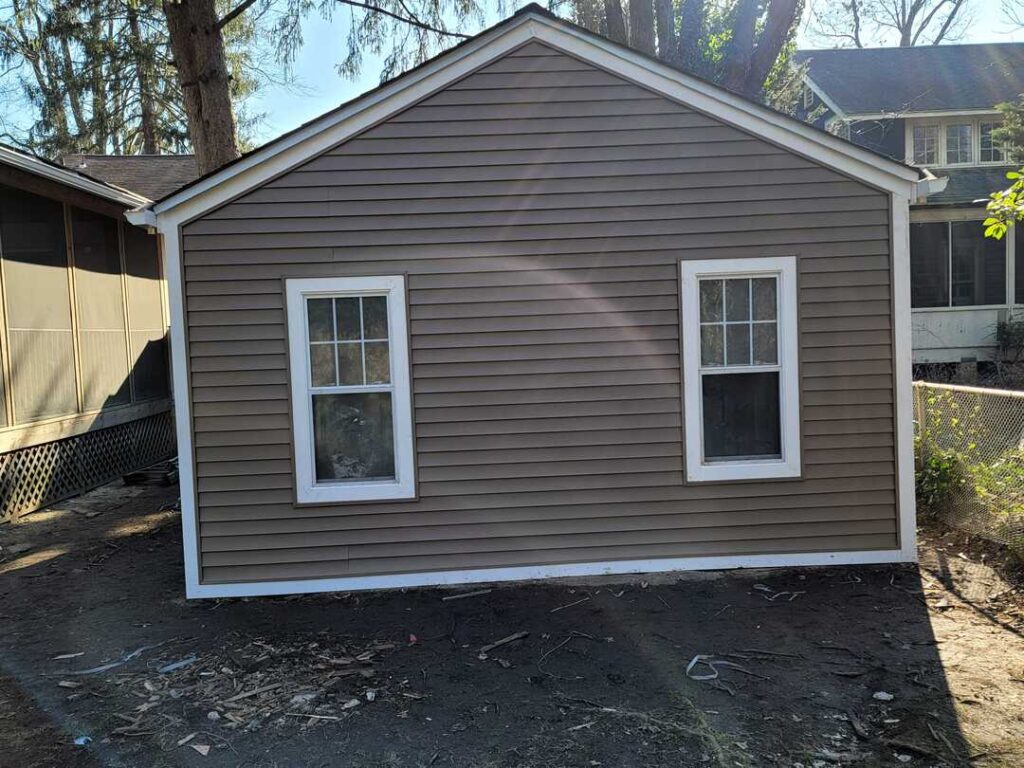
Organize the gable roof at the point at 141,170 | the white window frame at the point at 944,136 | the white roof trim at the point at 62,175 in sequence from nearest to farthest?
the white roof trim at the point at 62,175, the gable roof at the point at 141,170, the white window frame at the point at 944,136

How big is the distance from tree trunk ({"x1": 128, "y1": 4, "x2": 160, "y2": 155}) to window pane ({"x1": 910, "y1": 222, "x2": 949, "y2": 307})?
48.8 ft

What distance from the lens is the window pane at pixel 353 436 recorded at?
A: 18.2 feet

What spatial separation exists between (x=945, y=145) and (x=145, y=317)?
1772 centimetres

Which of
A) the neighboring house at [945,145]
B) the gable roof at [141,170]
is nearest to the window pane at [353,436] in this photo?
the gable roof at [141,170]

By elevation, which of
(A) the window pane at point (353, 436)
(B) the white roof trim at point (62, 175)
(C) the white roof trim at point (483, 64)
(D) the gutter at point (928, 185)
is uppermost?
(B) the white roof trim at point (62, 175)

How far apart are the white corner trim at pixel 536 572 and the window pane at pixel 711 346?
1502 millimetres

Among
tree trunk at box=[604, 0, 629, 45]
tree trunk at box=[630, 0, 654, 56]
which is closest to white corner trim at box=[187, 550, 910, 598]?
tree trunk at box=[630, 0, 654, 56]

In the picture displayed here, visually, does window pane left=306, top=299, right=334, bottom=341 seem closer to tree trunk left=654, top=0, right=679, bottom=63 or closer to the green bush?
the green bush

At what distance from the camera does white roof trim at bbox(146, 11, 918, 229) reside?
534 cm

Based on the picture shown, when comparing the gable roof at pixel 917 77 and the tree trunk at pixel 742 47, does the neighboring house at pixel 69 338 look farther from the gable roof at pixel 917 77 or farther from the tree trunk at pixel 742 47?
the gable roof at pixel 917 77

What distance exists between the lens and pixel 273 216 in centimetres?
543

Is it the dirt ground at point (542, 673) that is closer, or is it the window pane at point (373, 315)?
the dirt ground at point (542, 673)

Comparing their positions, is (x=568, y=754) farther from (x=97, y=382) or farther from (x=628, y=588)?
(x=97, y=382)

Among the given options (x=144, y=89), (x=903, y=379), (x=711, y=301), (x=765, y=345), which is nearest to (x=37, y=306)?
(x=711, y=301)
